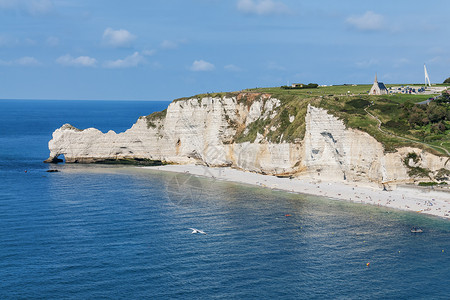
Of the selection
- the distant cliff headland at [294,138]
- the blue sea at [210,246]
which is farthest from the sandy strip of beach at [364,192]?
the blue sea at [210,246]

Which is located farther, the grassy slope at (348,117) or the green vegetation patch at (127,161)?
the green vegetation patch at (127,161)

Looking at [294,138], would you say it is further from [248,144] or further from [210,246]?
[210,246]

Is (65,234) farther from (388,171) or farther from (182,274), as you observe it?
(388,171)

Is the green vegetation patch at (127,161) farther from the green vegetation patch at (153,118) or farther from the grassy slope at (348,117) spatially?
the grassy slope at (348,117)

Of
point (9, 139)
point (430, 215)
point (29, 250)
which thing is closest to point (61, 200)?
point (29, 250)

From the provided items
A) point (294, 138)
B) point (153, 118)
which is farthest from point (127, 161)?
point (294, 138)

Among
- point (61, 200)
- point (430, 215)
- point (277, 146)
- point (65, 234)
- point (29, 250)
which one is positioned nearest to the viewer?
point (29, 250)
